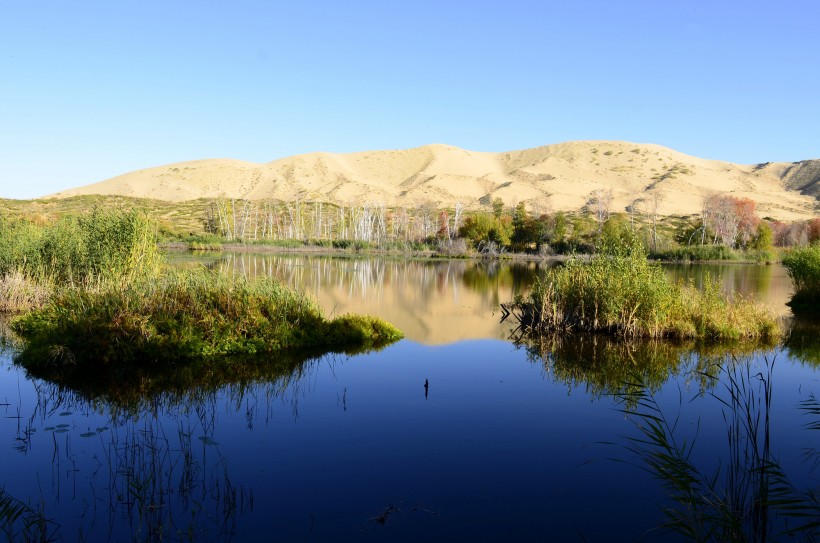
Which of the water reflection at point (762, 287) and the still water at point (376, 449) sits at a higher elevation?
the water reflection at point (762, 287)

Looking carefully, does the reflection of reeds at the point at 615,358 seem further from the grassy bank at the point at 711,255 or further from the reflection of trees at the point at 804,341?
the grassy bank at the point at 711,255

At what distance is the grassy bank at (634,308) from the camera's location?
1658cm

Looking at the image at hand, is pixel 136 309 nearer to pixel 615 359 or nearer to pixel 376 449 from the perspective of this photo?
pixel 376 449

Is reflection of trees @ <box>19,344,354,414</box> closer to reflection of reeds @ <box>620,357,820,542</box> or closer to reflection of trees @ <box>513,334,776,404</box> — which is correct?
reflection of trees @ <box>513,334,776,404</box>

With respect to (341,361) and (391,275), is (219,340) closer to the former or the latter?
(341,361)

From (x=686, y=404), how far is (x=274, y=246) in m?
56.1

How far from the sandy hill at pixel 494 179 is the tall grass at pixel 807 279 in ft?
262

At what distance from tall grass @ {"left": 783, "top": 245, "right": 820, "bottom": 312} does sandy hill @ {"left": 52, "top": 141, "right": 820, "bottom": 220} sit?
262ft

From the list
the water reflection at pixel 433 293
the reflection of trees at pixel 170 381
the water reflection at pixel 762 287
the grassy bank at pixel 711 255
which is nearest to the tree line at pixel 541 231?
the grassy bank at pixel 711 255

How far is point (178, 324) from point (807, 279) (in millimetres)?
23153

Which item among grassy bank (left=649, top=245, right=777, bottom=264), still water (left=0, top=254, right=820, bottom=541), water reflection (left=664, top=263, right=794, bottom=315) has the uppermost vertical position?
grassy bank (left=649, top=245, right=777, bottom=264)

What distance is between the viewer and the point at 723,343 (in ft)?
52.2

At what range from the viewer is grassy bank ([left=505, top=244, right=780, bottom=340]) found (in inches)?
653

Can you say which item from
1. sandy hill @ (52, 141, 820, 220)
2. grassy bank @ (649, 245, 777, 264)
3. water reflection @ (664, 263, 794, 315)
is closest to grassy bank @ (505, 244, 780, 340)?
water reflection @ (664, 263, 794, 315)
